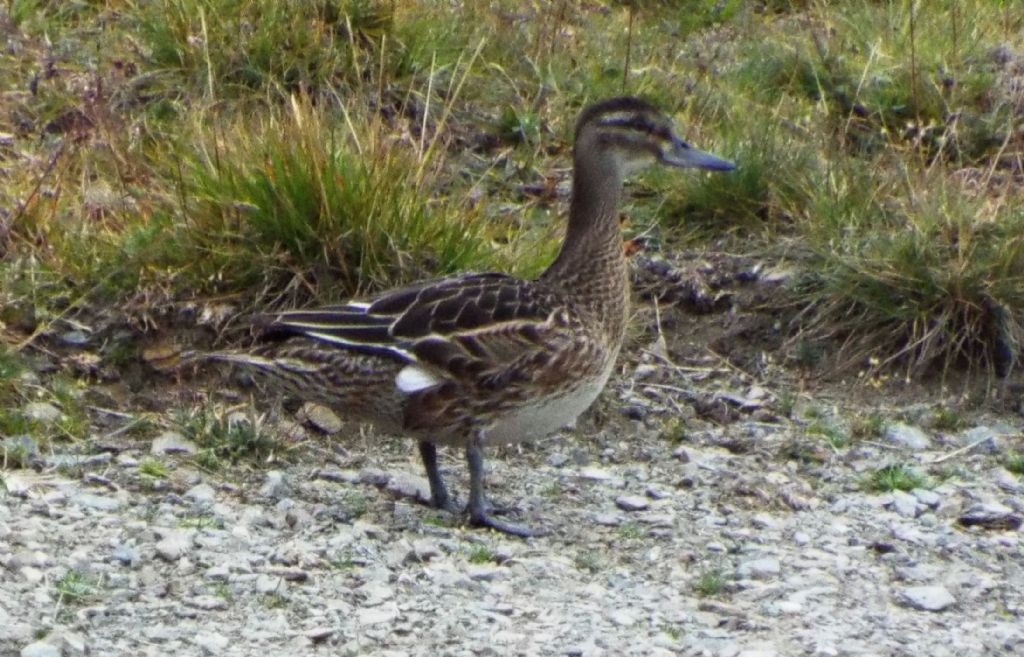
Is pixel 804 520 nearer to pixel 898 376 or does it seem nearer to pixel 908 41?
pixel 898 376

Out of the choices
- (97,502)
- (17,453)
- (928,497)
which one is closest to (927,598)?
(928,497)

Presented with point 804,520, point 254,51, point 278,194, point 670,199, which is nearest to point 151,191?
point 278,194

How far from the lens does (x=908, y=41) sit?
10172 mm

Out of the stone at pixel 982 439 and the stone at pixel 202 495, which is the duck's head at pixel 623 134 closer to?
the stone at pixel 982 439

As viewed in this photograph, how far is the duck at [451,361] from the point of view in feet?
20.9

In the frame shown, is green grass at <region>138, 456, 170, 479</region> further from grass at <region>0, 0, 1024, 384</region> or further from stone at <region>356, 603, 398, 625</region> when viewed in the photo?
stone at <region>356, 603, 398, 625</region>

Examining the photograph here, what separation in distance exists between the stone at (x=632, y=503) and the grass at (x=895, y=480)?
0.90 meters

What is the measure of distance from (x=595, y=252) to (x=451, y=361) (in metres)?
0.90

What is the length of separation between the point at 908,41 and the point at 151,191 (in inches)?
172

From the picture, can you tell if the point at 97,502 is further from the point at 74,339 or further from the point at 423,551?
the point at 74,339

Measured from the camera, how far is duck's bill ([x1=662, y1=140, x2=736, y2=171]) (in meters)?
7.30

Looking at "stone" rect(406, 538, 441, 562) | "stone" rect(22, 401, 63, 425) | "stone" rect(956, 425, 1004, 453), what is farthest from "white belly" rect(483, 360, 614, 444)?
"stone" rect(956, 425, 1004, 453)

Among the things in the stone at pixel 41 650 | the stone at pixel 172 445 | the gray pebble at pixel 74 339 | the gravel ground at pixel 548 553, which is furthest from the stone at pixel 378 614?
the gray pebble at pixel 74 339

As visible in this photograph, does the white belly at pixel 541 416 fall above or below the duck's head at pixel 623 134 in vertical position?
below
